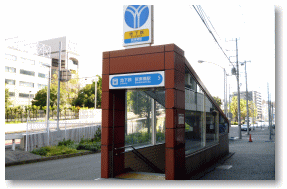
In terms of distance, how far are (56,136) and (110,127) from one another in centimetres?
1136

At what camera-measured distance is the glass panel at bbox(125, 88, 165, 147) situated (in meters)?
9.32

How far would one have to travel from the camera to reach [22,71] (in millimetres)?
55312

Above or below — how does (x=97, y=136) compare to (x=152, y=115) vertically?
below

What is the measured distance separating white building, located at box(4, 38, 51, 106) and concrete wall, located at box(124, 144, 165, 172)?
1688 inches

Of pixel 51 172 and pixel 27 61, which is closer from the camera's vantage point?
pixel 51 172

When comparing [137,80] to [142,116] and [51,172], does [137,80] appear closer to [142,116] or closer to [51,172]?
[142,116]

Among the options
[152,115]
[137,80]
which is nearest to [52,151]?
[152,115]

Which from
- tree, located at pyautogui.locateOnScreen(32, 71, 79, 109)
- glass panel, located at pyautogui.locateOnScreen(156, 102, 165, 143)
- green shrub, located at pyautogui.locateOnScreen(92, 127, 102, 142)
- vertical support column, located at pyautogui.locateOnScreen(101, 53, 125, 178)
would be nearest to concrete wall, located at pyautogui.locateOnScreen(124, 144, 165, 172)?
glass panel, located at pyautogui.locateOnScreen(156, 102, 165, 143)

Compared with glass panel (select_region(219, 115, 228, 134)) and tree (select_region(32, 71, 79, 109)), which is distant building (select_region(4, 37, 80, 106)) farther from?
glass panel (select_region(219, 115, 228, 134))

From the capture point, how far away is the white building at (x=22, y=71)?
169ft

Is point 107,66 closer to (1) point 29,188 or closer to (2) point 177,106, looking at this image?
(2) point 177,106

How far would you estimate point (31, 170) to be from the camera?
1109 cm

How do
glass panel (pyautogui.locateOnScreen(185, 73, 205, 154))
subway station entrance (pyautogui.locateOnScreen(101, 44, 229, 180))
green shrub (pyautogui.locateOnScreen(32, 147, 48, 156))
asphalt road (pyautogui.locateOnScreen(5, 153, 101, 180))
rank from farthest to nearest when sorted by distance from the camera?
green shrub (pyautogui.locateOnScreen(32, 147, 48, 156)), asphalt road (pyautogui.locateOnScreen(5, 153, 101, 180)), glass panel (pyautogui.locateOnScreen(185, 73, 205, 154)), subway station entrance (pyautogui.locateOnScreen(101, 44, 229, 180))

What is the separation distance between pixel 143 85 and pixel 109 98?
1.24 m
